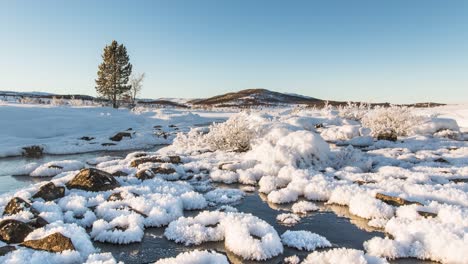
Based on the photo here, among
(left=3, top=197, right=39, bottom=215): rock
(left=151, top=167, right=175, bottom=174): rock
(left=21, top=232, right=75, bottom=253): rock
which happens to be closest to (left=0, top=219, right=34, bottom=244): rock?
(left=21, top=232, right=75, bottom=253): rock

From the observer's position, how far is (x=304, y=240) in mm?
7332

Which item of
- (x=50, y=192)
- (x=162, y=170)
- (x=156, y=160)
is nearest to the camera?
(x=50, y=192)

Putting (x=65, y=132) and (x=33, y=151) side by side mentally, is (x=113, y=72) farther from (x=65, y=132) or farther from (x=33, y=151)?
(x=33, y=151)

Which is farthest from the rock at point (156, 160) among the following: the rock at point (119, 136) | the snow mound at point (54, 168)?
the rock at point (119, 136)

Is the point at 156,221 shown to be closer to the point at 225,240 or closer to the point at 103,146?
the point at 225,240

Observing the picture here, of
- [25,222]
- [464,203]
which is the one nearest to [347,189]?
[464,203]

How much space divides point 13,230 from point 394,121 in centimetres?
2165

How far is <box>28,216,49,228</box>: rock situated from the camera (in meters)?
7.79

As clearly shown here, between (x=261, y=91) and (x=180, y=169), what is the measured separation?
5962 inches

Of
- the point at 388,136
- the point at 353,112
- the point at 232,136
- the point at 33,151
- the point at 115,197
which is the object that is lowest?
the point at 33,151

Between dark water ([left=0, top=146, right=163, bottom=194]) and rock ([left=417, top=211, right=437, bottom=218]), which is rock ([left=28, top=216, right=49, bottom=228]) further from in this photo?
rock ([left=417, top=211, right=437, bottom=218])

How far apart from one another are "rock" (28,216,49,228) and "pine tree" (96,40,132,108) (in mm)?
52402

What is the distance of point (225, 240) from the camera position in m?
7.43

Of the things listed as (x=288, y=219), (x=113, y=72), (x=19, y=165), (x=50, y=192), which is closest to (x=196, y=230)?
(x=288, y=219)
